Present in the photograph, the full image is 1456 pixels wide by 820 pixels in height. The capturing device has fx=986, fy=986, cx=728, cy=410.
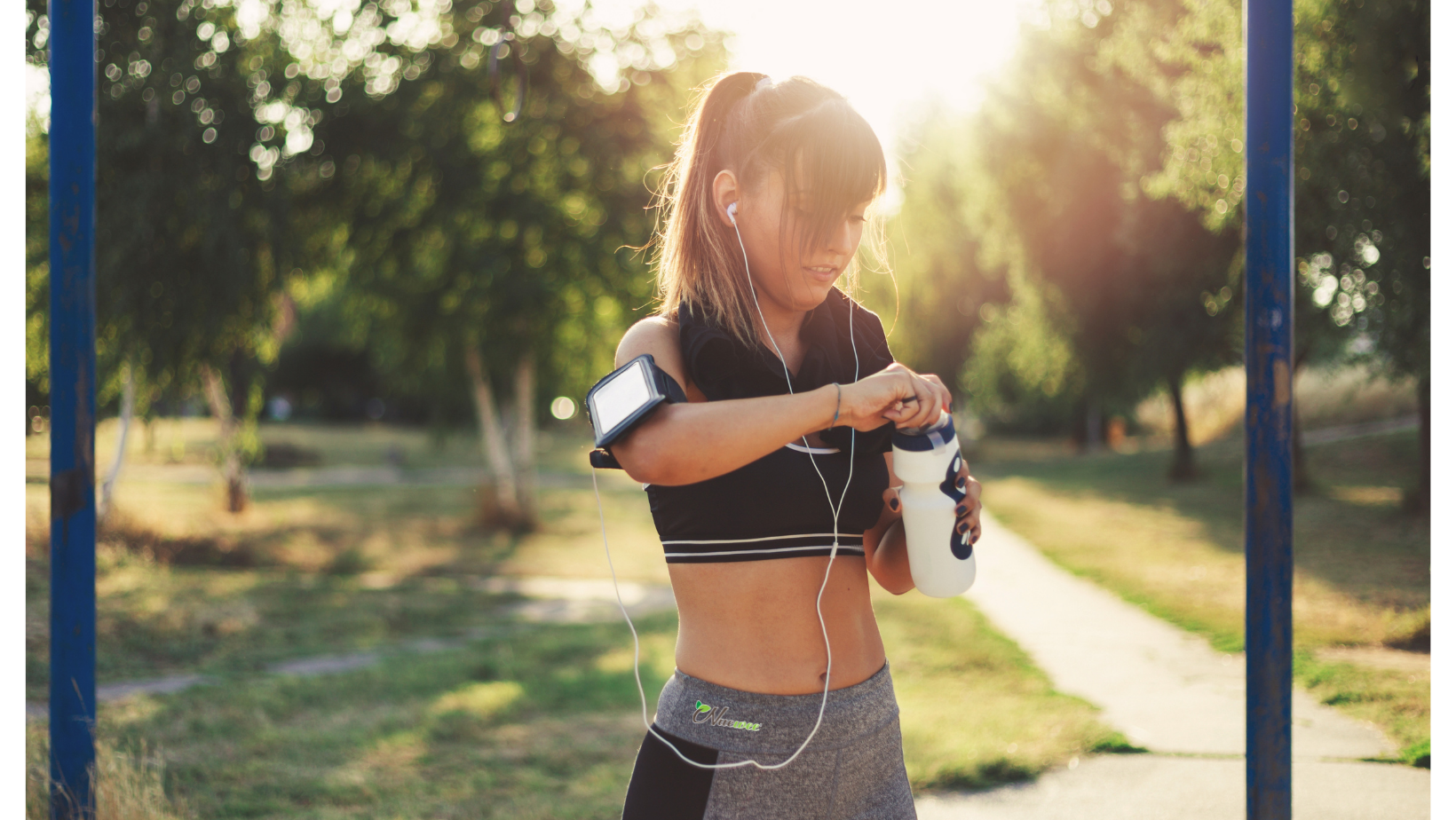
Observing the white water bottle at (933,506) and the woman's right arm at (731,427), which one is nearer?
the woman's right arm at (731,427)

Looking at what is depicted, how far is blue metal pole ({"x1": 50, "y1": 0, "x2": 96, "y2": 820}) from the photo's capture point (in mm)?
2840

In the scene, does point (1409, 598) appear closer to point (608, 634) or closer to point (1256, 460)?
point (608, 634)

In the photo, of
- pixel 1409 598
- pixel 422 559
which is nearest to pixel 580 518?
pixel 422 559

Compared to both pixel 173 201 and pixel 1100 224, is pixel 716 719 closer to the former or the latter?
pixel 173 201

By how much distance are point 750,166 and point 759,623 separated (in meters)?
0.77

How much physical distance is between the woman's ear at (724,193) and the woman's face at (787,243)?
0.05ft

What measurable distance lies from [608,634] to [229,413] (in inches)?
298

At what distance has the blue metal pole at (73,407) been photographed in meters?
2.84

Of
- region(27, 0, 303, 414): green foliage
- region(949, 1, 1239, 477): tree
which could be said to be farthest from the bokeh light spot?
region(949, 1, 1239, 477): tree

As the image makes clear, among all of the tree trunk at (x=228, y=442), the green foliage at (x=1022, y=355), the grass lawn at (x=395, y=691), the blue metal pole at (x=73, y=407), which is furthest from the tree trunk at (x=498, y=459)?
the blue metal pole at (x=73, y=407)

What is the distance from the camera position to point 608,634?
8.76 meters

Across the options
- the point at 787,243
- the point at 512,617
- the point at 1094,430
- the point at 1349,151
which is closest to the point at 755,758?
the point at 787,243

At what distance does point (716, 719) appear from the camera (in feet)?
5.45

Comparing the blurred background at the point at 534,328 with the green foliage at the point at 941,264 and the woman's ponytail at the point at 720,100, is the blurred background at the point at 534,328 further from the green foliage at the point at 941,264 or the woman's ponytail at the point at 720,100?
the green foliage at the point at 941,264
